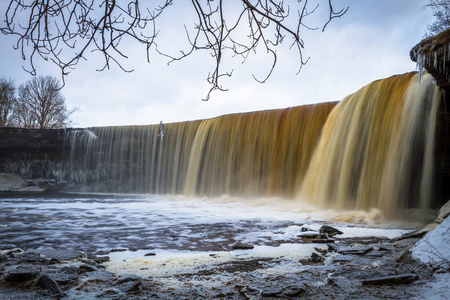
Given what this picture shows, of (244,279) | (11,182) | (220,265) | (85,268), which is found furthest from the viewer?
(11,182)

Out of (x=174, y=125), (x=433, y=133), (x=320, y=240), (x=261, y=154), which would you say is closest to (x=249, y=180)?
(x=261, y=154)

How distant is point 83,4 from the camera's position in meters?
2.07

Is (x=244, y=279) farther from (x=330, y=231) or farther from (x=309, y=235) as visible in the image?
(x=330, y=231)

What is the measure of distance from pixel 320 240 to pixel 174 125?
15.0 m

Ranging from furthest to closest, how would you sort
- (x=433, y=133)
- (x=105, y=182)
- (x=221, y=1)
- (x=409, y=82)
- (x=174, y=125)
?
(x=105, y=182)
(x=174, y=125)
(x=409, y=82)
(x=433, y=133)
(x=221, y=1)

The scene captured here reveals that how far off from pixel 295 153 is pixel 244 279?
396 inches

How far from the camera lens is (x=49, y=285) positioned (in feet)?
9.12

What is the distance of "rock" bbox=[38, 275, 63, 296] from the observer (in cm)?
271

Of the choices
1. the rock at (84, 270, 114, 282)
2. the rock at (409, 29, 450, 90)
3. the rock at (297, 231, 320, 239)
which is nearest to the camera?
the rock at (84, 270, 114, 282)

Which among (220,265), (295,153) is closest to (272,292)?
(220,265)

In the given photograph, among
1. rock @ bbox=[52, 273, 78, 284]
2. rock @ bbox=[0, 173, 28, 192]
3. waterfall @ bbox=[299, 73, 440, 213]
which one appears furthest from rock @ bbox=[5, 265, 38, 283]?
rock @ bbox=[0, 173, 28, 192]

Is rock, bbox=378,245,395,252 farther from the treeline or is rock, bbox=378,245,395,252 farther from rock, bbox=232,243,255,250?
the treeline

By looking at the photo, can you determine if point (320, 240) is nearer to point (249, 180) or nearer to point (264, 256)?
point (264, 256)

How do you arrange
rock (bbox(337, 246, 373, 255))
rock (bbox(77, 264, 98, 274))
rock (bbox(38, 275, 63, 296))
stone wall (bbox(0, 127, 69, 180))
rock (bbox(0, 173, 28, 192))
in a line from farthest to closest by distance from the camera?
stone wall (bbox(0, 127, 69, 180)), rock (bbox(0, 173, 28, 192)), rock (bbox(337, 246, 373, 255)), rock (bbox(77, 264, 98, 274)), rock (bbox(38, 275, 63, 296))
